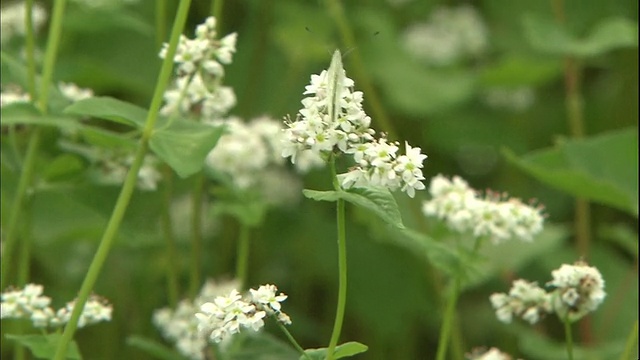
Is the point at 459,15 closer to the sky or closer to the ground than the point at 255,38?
closer to the sky

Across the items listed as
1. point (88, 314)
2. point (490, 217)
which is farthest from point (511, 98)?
point (88, 314)

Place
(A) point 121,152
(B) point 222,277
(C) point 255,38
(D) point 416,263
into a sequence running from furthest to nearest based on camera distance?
(C) point 255,38 < (D) point 416,263 < (B) point 222,277 < (A) point 121,152

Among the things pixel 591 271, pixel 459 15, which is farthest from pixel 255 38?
pixel 591 271

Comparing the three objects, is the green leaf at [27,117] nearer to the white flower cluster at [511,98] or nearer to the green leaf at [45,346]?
the green leaf at [45,346]

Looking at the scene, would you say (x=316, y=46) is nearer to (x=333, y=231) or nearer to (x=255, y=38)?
(x=255, y=38)

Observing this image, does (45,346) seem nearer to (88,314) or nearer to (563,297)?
Answer: (88,314)

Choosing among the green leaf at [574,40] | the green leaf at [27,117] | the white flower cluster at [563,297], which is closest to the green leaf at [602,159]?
the green leaf at [574,40]
